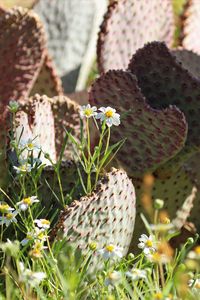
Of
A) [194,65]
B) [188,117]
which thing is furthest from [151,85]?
[194,65]

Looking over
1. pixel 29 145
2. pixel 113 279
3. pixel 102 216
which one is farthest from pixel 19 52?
pixel 113 279

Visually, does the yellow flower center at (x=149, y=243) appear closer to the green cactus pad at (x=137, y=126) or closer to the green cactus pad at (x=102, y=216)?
the green cactus pad at (x=102, y=216)

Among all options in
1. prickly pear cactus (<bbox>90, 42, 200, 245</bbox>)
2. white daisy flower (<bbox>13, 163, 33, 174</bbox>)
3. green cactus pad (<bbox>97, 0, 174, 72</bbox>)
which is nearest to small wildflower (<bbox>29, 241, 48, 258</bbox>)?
white daisy flower (<bbox>13, 163, 33, 174</bbox>)

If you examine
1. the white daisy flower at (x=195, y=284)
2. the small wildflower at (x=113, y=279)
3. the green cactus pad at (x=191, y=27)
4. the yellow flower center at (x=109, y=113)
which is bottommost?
the white daisy flower at (x=195, y=284)

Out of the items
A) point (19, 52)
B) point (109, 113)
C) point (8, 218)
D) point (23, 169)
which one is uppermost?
point (19, 52)


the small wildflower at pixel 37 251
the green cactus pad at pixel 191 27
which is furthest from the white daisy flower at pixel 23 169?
the green cactus pad at pixel 191 27

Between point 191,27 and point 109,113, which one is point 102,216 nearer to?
point 109,113
